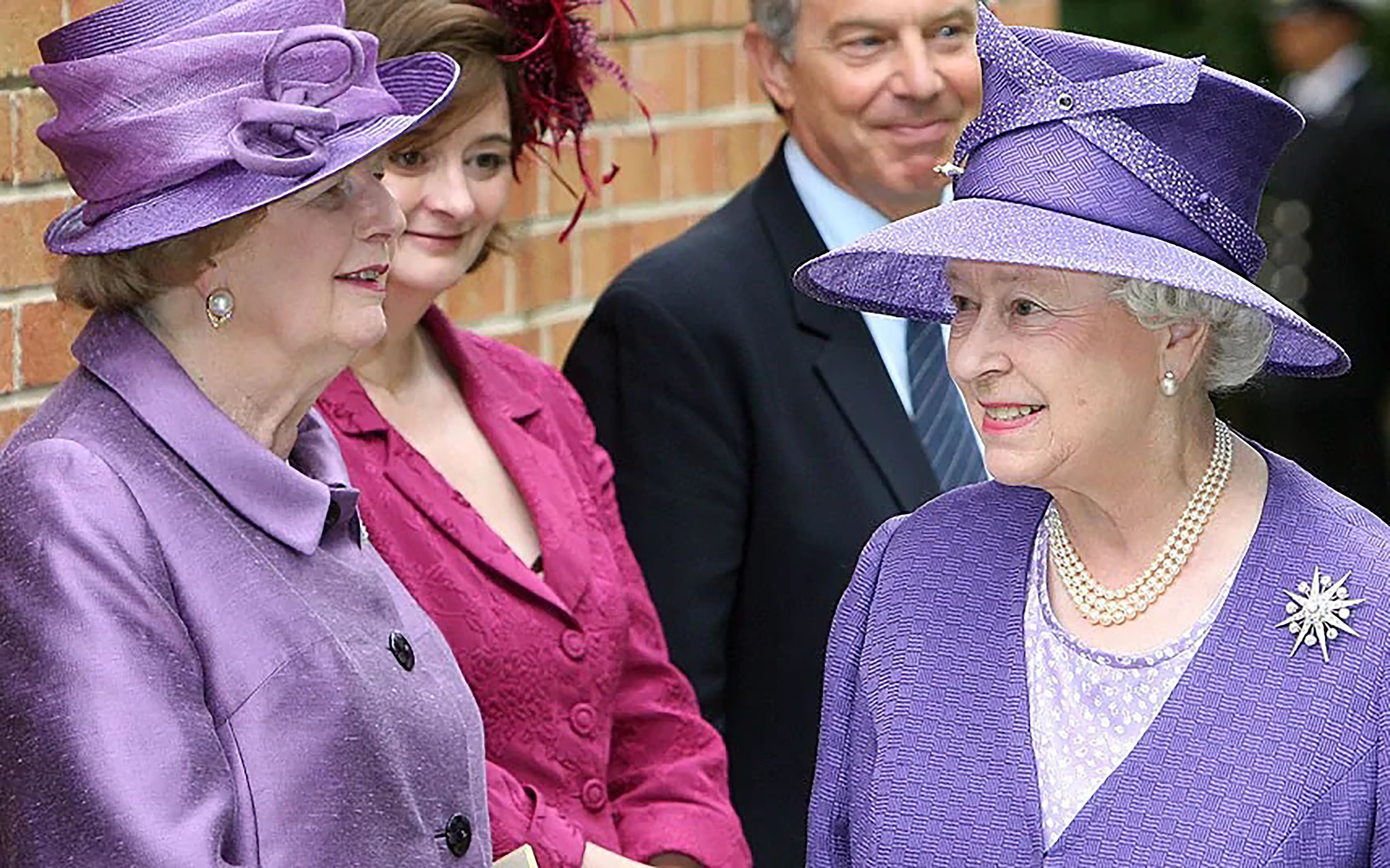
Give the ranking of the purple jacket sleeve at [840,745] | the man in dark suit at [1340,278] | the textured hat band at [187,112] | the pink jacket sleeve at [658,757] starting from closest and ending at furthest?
the textured hat band at [187,112] → the purple jacket sleeve at [840,745] → the pink jacket sleeve at [658,757] → the man in dark suit at [1340,278]

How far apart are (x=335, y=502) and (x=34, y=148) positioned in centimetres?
86

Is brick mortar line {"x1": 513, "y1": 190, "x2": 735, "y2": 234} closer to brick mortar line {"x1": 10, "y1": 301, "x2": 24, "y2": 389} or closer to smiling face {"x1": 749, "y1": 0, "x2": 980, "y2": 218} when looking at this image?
smiling face {"x1": 749, "y1": 0, "x2": 980, "y2": 218}

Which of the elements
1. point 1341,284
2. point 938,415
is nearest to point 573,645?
point 938,415

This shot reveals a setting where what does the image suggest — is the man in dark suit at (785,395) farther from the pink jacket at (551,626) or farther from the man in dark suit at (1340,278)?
the man in dark suit at (1340,278)

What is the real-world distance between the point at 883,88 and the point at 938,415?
565 mm

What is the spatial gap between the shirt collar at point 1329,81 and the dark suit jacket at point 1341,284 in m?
0.59

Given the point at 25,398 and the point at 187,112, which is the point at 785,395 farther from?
the point at 187,112

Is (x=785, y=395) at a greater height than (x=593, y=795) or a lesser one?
greater

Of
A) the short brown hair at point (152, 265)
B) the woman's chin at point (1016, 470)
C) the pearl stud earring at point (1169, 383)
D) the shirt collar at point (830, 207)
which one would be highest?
the short brown hair at point (152, 265)

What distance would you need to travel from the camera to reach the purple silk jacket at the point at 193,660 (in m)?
2.59

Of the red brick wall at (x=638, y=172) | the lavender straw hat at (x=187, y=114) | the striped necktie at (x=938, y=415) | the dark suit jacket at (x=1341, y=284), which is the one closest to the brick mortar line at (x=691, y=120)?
the red brick wall at (x=638, y=172)

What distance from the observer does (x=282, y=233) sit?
113 inches

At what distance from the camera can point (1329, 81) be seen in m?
10.1

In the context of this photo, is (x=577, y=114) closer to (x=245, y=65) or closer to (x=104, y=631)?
(x=245, y=65)
